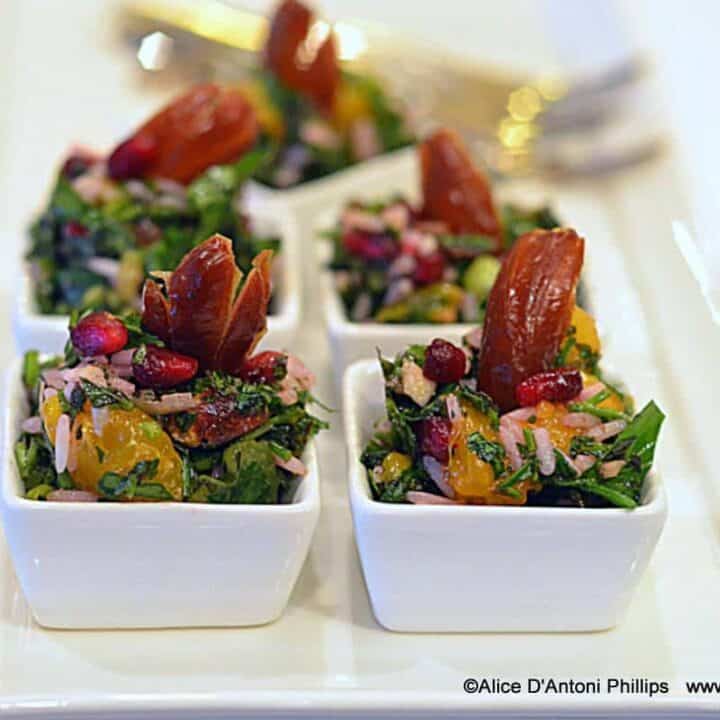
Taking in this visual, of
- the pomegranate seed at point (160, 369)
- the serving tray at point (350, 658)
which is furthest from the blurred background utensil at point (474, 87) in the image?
the pomegranate seed at point (160, 369)

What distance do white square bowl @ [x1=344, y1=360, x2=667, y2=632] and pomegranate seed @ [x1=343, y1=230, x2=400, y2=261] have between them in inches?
29.3

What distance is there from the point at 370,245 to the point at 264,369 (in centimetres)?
77

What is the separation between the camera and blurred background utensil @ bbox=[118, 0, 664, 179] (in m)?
3.77

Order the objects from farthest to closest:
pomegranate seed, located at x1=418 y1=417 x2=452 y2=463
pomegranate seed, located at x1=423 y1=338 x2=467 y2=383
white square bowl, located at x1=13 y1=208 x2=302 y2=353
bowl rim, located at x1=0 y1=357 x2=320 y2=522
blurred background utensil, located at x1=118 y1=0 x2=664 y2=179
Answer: blurred background utensil, located at x1=118 y1=0 x2=664 y2=179
white square bowl, located at x1=13 y1=208 x2=302 y2=353
pomegranate seed, located at x1=423 y1=338 x2=467 y2=383
pomegranate seed, located at x1=418 y1=417 x2=452 y2=463
bowl rim, located at x1=0 y1=357 x2=320 y2=522

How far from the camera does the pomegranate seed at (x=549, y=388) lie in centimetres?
228

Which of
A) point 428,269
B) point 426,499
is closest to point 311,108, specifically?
point 428,269

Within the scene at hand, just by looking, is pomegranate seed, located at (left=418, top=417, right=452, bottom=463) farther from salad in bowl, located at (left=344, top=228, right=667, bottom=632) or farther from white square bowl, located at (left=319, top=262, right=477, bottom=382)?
white square bowl, located at (left=319, top=262, right=477, bottom=382)

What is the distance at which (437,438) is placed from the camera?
223 centimetres

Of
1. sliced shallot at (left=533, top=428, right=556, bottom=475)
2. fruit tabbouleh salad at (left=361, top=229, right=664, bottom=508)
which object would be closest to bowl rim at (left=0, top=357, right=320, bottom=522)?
fruit tabbouleh salad at (left=361, top=229, right=664, bottom=508)

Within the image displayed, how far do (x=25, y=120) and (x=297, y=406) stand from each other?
5.71 ft

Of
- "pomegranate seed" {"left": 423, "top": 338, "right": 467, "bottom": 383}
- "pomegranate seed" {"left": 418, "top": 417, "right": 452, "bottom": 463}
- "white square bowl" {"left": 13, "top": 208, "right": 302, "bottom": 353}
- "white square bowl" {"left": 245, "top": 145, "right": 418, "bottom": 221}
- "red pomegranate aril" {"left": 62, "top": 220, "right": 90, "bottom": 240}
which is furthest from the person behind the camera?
"white square bowl" {"left": 245, "top": 145, "right": 418, "bottom": 221}

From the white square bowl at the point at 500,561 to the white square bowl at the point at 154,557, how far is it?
0.14m

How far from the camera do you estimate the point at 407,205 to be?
10.3 ft

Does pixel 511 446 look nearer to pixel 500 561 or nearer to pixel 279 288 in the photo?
pixel 500 561
